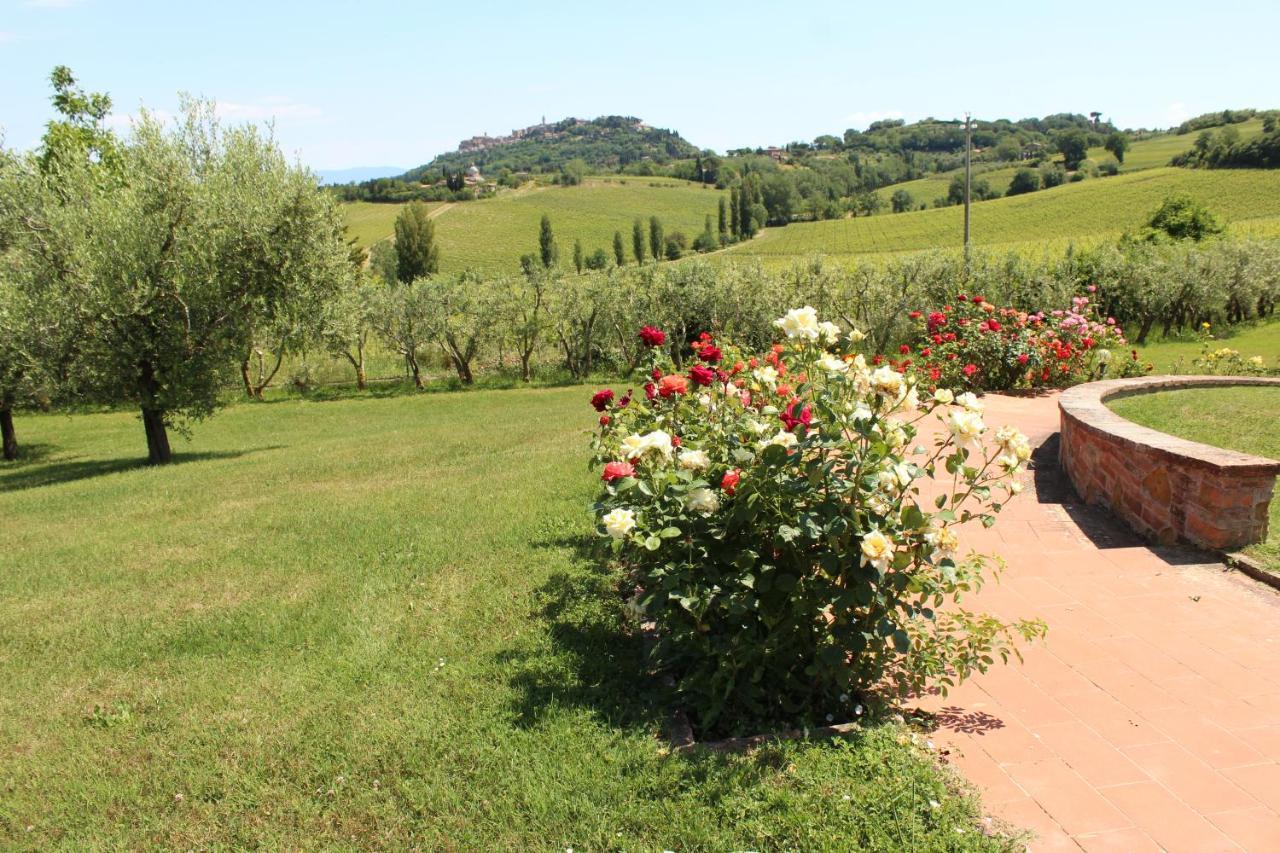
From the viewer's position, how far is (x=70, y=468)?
43.5 ft

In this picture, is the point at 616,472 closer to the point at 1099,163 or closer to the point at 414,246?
the point at 414,246

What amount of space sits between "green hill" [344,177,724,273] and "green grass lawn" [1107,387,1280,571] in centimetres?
5561

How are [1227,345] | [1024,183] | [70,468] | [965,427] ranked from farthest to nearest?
[1024,183] → [1227,345] → [70,468] → [965,427]

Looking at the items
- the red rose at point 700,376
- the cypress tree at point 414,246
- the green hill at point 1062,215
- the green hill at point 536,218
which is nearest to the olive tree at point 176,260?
the red rose at point 700,376

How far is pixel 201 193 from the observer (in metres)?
11.6

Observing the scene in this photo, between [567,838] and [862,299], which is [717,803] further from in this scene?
[862,299]

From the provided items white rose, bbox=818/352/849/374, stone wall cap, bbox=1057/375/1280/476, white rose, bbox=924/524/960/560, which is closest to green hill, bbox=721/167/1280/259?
stone wall cap, bbox=1057/375/1280/476

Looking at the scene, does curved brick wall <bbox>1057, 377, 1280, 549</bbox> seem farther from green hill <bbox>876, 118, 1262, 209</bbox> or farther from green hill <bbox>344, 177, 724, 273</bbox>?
green hill <bbox>876, 118, 1262, 209</bbox>

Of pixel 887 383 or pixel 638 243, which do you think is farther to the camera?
pixel 638 243

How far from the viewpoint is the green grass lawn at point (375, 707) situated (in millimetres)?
2805

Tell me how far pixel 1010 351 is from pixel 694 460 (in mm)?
9389

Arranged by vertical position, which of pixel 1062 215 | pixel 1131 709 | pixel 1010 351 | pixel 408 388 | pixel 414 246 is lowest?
pixel 408 388

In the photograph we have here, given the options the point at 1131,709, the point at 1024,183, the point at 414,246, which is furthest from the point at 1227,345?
the point at 1024,183

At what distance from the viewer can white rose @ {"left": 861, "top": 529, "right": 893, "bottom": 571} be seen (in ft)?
9.05
